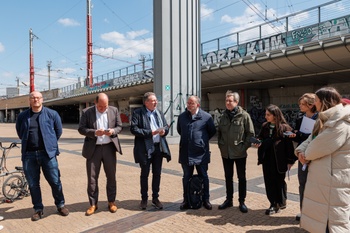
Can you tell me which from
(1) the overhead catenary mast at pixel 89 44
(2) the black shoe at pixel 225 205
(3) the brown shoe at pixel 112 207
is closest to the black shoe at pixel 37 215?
(3) the brown shoe at pixel 112 207

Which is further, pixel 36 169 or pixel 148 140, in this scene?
pixel 148 140

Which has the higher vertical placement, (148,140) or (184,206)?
(148,140)

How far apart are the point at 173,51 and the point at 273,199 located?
11.5 m

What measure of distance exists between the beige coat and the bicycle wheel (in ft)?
15.7

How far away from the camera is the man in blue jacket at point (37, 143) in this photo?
4.24 metres

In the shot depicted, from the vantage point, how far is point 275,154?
4.20 meters

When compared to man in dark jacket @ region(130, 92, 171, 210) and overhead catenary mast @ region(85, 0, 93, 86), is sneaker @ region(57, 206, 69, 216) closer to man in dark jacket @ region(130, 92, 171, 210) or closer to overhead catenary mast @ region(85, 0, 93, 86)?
man in dark jacket @ region(130, 92, 171, 210)

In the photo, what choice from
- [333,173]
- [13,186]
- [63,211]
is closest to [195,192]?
[63,211]

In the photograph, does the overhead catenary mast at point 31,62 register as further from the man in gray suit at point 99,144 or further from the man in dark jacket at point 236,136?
the man in dark jacket at point 236,136

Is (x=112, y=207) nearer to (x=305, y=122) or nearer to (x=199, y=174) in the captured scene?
(x=199, y=174)

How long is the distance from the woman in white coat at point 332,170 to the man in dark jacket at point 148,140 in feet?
7.67

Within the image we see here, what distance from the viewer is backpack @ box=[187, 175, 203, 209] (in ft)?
15.1

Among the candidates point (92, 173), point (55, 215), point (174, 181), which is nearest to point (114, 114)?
point (92, 173)

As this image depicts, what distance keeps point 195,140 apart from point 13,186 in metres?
3.34
